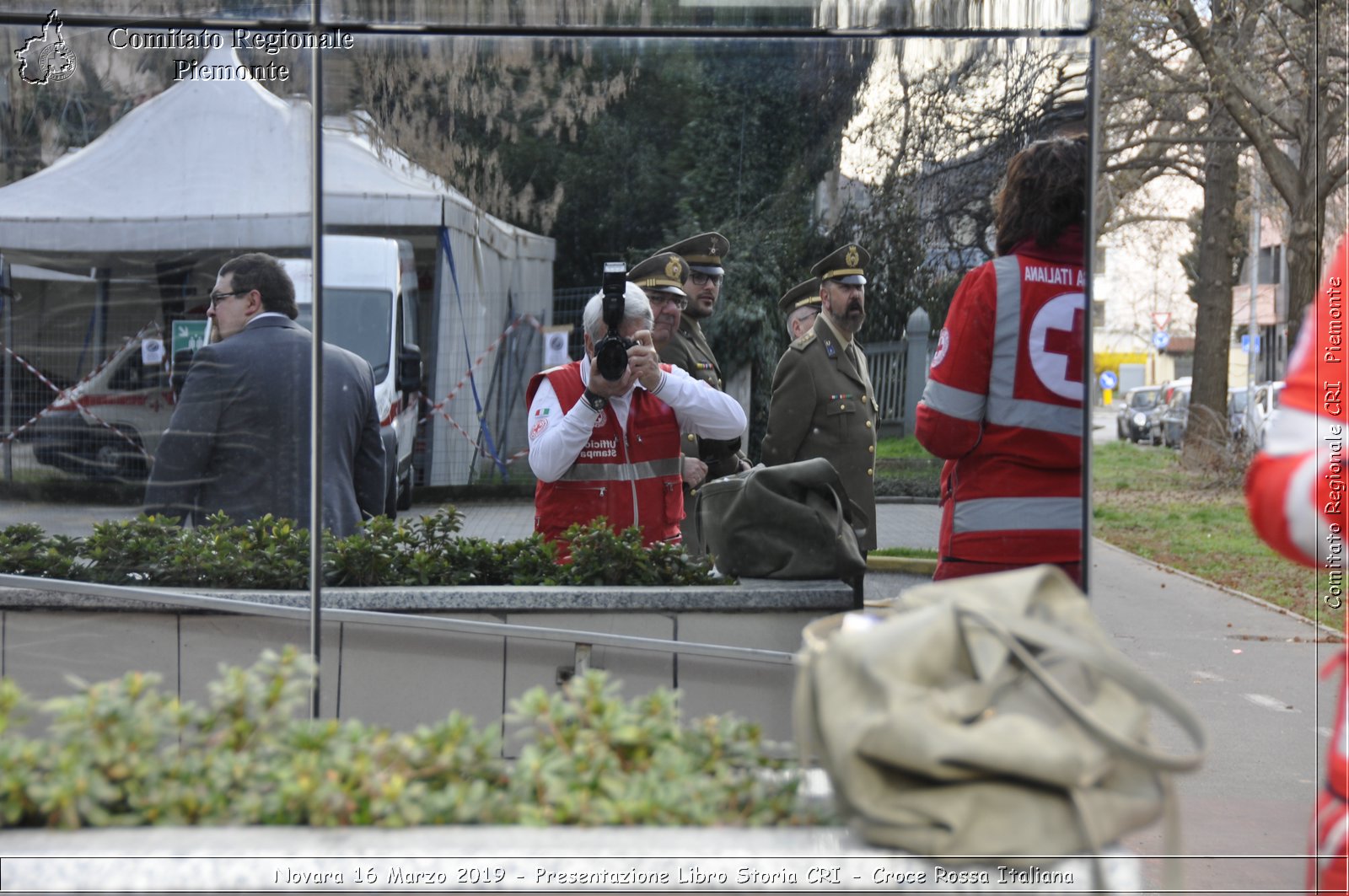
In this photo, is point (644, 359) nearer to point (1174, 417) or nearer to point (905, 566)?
point (905, 566)

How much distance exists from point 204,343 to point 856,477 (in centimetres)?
187

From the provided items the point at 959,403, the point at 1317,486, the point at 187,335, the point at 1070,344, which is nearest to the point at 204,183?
the point at 187,335

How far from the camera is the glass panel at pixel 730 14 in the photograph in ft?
10.9

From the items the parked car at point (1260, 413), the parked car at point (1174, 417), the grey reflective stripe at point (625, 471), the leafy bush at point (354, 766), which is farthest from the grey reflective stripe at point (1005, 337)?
the parked car at point (1174, 417)

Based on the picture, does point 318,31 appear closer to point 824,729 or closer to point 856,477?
point 856,477

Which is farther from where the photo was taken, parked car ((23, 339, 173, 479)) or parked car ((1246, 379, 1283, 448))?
parked car ((1246, 379, 1283, 448))

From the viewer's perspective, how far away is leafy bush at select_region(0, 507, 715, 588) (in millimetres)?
3387

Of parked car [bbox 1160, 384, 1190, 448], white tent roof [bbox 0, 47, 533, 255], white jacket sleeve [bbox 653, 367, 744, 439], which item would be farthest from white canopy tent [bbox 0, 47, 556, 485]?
parked car [bbox 1160, 384, 1190, 448]

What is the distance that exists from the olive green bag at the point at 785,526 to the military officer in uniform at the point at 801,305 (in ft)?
1.37

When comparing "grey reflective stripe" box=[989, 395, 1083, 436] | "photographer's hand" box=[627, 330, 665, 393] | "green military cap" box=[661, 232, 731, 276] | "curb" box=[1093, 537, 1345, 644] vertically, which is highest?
"green military cap" box=[661, 232, 731, 276]

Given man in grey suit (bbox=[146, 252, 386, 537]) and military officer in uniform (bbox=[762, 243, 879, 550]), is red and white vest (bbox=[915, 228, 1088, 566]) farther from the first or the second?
man in grey suit (bbox=[146, 252, 386, 537])

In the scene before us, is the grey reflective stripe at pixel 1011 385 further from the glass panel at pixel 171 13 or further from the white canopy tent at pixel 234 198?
the glass panel at pixel 171 13

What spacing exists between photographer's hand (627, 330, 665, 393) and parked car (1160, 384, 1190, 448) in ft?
94.8

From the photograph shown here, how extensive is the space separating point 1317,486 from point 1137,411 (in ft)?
A: 122
